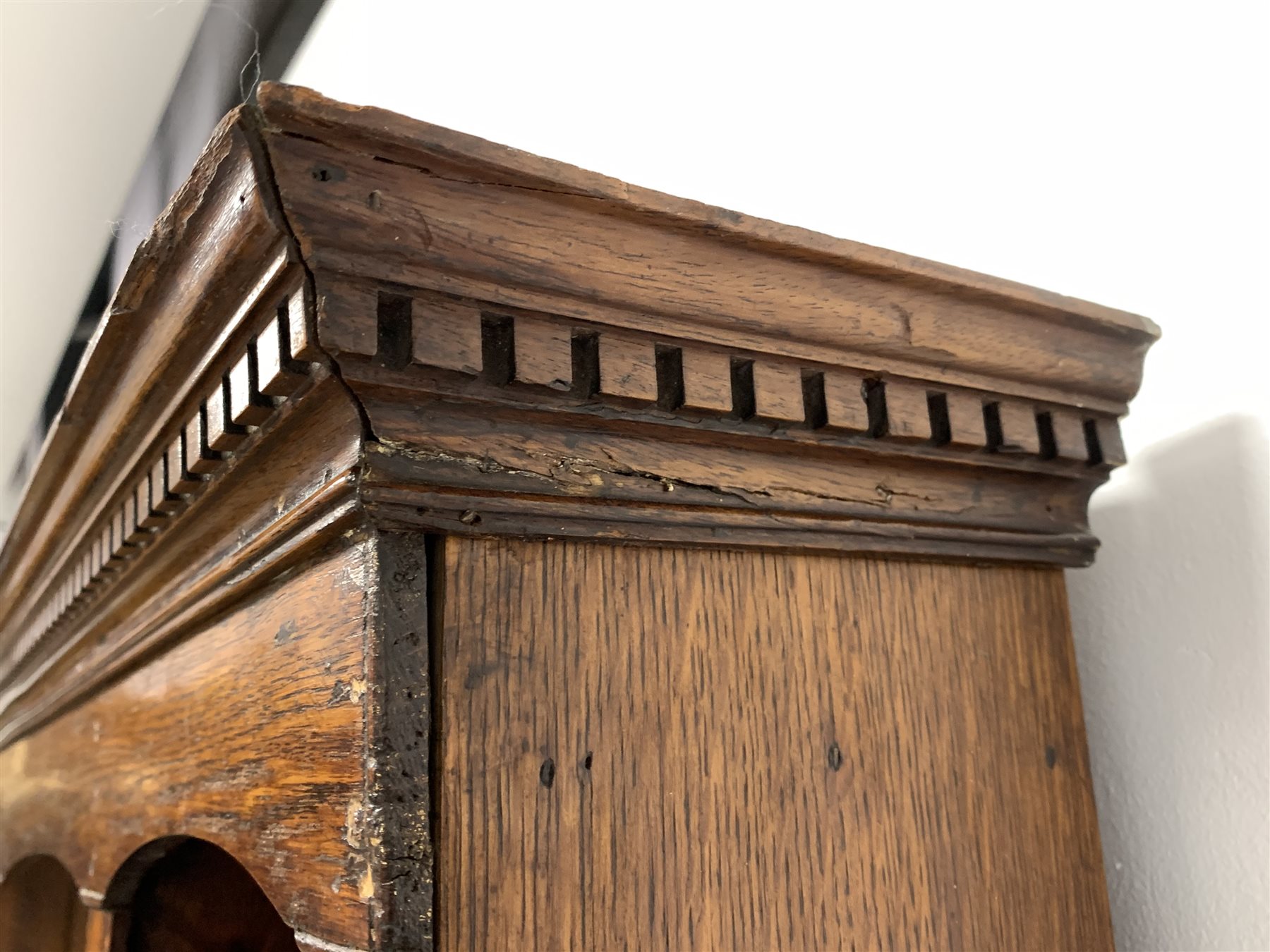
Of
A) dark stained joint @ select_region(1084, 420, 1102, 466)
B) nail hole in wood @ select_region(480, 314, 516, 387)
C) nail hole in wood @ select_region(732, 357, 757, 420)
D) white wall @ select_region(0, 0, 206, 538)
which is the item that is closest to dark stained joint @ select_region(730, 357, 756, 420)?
nail hole in wood @ select_region(732, 357, 757, 420)

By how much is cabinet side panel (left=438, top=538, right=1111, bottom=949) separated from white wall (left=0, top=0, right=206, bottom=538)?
Result: 4.23ft

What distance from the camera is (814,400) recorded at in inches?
18.4

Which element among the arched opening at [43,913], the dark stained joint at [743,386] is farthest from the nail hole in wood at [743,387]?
the arched opening at [43,913]

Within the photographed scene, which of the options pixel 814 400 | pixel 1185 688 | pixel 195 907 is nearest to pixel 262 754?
pixel 814 400

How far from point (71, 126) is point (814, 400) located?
4.94 ft

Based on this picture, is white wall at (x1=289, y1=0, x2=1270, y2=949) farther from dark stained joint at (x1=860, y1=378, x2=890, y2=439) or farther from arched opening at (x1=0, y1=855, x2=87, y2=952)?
arched opening at (x1=0, y1=855, x2=87, y2=952)

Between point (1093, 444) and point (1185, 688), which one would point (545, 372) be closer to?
point (1093, 444)

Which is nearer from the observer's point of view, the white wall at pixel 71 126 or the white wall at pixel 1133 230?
the white wall at pixel 1133 230

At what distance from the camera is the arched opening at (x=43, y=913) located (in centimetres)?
116

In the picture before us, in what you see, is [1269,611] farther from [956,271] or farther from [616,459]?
[616,459]

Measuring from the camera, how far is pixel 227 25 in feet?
4.20

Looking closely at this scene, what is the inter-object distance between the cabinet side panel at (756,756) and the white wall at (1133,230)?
0.30 ft

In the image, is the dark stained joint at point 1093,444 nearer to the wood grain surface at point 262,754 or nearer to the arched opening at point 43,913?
the wood grain surface at point 262,754

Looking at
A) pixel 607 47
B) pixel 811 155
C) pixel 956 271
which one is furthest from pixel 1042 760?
pixel 607 47
